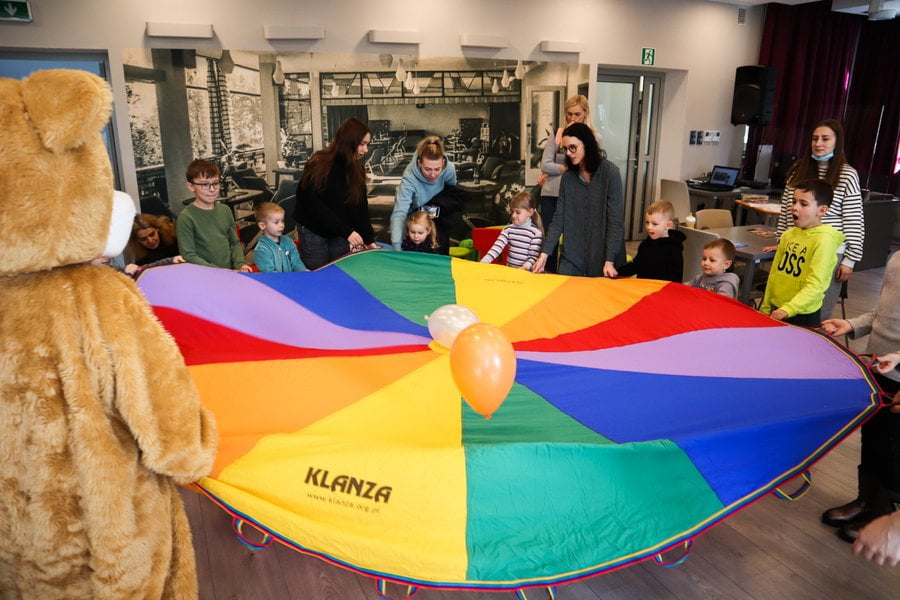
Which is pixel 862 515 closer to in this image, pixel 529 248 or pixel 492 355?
pixel 492 355

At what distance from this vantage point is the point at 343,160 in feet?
12.4

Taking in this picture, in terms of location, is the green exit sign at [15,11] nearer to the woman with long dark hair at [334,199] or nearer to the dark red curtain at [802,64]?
the woman with long dark hair at [334,199]

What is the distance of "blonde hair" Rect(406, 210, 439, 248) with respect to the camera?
3.78 metres

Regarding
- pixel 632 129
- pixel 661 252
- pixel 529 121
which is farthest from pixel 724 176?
pixel 661 252

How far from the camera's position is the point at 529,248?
3.84 m

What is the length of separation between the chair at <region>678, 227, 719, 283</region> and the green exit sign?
15.3 ft

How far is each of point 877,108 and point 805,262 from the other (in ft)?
18.7

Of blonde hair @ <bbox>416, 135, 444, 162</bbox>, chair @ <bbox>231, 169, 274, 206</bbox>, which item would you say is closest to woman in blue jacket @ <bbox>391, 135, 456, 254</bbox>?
blonde hair @ <bbox>416, 135, 444, 162</bbox>

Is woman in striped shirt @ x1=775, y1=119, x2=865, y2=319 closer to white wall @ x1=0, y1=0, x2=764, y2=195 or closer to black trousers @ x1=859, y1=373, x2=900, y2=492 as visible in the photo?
black trousers @ x1=859, y1=373, x2=900, y2=492

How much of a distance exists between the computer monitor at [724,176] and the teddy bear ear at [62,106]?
681 centimetres

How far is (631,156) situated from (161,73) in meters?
4.87

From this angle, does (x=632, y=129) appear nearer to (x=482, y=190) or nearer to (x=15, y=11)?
(x=482, y=190)

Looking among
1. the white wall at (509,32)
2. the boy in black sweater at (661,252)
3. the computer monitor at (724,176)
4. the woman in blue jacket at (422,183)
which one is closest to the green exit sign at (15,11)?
the white wall at (509,32)

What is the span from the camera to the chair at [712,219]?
5.16 m
